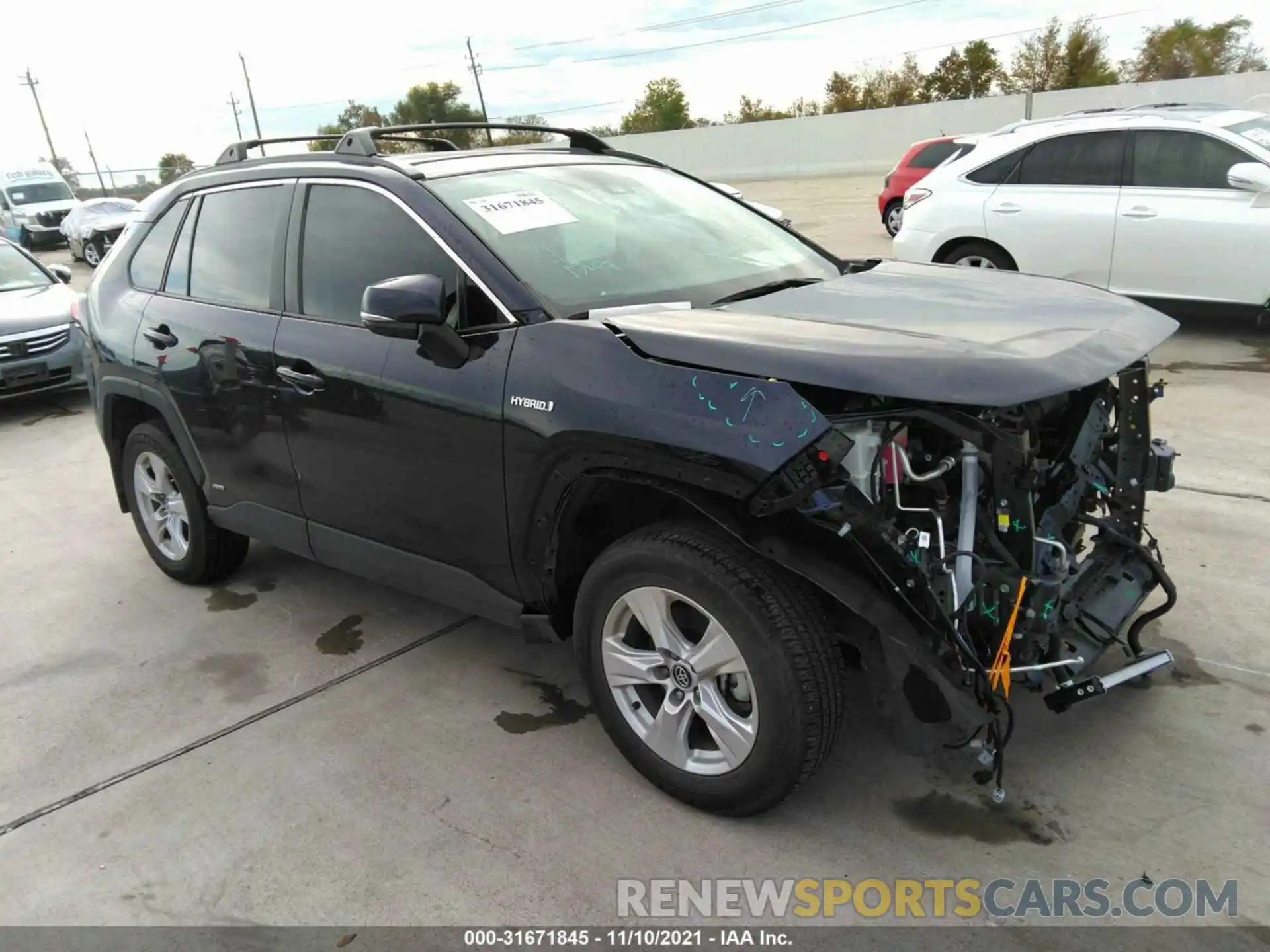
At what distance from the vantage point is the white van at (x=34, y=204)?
2570 centimetres

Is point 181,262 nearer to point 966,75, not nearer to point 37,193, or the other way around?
point 37,193

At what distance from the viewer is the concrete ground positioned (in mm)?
2570

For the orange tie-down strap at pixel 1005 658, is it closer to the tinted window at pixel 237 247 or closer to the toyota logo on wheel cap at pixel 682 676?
the toyota logo on wheel cap at pixel 682 676

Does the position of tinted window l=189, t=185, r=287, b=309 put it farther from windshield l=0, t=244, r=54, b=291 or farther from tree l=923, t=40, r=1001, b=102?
tree l=923, t=40, r=1001, b=102

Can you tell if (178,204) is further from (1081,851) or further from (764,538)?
(1081,851)

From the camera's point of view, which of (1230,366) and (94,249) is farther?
(94,249)

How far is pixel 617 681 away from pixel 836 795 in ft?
2.44

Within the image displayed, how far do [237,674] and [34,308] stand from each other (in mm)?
6841

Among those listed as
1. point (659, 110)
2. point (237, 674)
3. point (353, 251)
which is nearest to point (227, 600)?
point (237, 674)

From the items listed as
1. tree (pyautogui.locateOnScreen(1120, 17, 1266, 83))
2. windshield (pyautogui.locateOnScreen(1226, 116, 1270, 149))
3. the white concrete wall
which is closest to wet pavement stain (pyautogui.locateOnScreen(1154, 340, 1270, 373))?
windshield (pyautogui.locateOnScreen(1226, 116, 1270, 149))

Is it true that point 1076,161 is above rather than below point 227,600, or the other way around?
above

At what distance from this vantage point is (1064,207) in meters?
7.76

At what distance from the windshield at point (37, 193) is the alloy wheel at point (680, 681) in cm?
2972

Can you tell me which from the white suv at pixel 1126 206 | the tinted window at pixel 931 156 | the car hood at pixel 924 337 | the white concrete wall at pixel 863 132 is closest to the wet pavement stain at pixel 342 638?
the car hood at pixel 924 337
